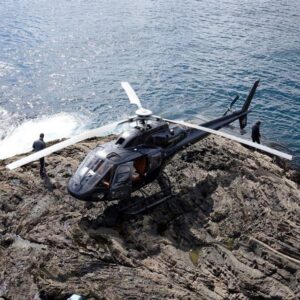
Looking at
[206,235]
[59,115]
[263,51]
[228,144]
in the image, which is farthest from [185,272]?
[263,51]

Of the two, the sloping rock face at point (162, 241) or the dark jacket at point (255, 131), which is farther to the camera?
the dark jacket at point (255, 131)

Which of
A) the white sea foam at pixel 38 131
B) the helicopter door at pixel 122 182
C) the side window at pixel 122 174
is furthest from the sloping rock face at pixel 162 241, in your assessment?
the white sea foam at pixel 38 131

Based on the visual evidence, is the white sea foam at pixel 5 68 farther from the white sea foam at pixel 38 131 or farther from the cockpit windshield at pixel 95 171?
the cockpit windshield at pixel 95 171

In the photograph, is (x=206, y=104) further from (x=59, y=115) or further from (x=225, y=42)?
(x=225, y=42)

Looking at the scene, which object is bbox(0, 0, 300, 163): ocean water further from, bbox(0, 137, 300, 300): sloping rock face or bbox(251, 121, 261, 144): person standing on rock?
bbox(0, 137, 300, 300): sloping rock face

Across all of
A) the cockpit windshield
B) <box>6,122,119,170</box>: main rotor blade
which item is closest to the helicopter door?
the cockpit windshield
